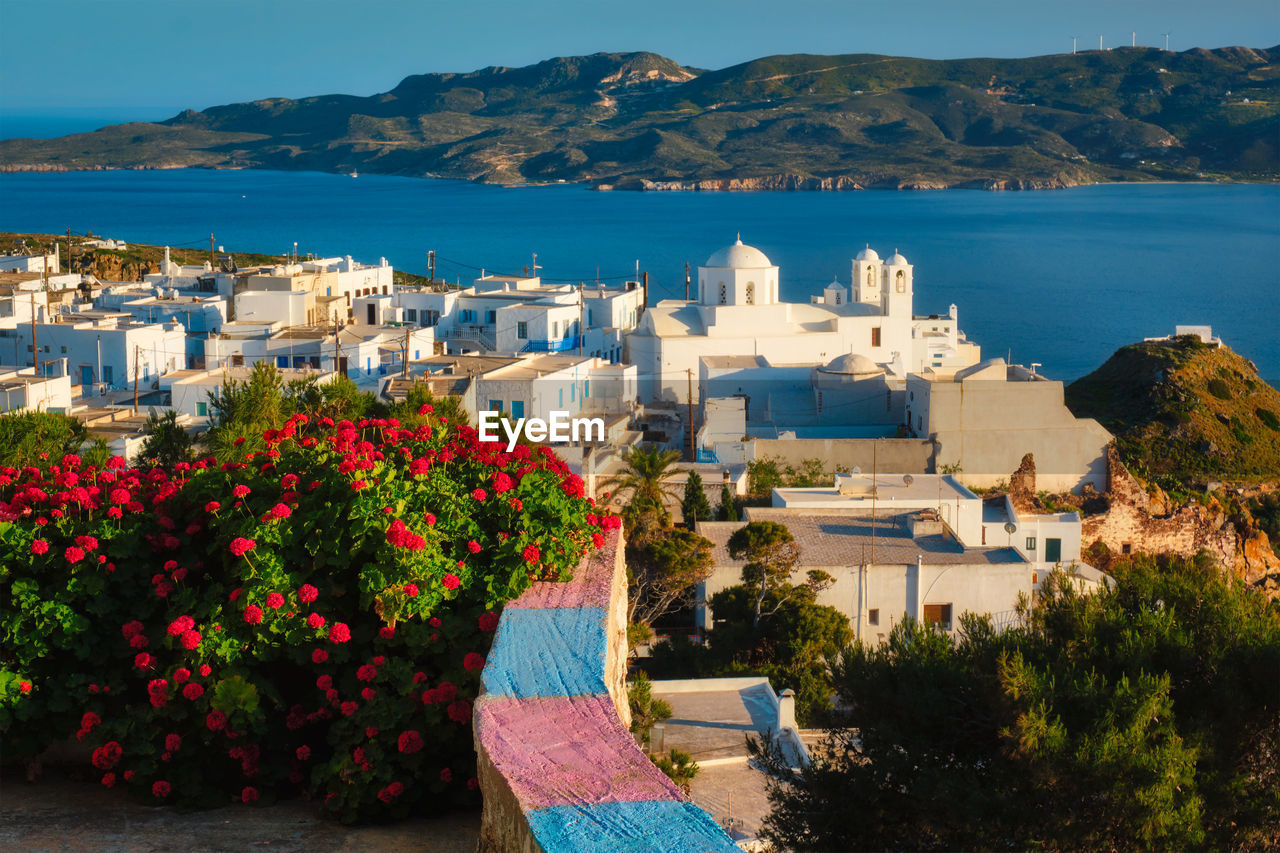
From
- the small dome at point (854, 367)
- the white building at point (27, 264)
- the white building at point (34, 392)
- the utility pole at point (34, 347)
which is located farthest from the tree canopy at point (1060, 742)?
the white building at point (27, 264)

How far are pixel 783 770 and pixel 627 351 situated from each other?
94.6ft

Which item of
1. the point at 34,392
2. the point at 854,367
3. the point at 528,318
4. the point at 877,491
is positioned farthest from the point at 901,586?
the point at 528,318

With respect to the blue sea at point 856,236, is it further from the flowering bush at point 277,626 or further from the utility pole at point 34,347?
the flowering bush at point 277,626

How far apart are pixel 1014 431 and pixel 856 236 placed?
90.4 metres

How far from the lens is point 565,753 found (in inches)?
134

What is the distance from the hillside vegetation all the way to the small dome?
580 cm

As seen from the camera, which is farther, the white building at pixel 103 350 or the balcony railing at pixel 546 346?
the balcony railing at pixel 546 346

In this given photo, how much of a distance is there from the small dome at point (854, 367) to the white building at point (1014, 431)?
11.0 ft

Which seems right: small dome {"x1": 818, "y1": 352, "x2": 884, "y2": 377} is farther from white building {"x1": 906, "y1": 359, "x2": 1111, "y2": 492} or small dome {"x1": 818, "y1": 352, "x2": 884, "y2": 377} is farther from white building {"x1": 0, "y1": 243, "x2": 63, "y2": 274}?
white building {"x1": 0, "y1": 243, "x2": 63, "y2": 274}

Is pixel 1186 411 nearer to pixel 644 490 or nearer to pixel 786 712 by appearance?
pixel 644 490

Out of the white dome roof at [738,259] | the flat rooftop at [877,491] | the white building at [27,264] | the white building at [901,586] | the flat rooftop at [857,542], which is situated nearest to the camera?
the white building at [901,586]

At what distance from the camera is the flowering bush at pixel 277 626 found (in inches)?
179

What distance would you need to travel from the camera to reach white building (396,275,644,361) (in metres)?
34.6

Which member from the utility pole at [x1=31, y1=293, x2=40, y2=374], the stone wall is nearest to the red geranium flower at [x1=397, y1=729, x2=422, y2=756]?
the stone wall
